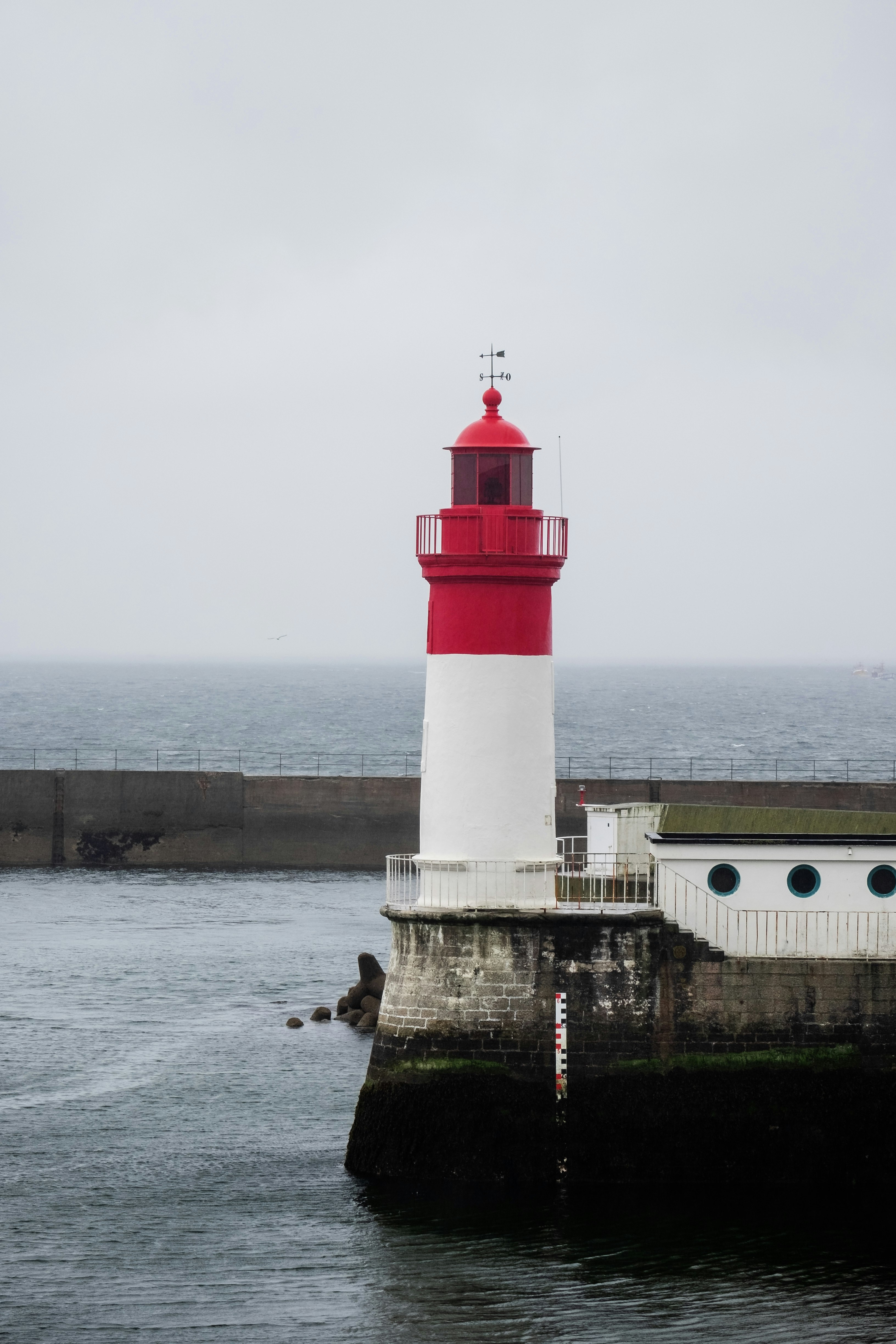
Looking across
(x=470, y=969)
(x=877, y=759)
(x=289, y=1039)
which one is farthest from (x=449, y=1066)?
(x=877, y=759)

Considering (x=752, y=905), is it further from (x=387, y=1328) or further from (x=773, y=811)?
(x=387, y=1328)

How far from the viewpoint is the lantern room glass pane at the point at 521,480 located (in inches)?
837

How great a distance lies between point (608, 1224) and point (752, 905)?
3940mm

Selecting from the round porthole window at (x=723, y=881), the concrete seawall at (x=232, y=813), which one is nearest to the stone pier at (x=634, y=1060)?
the round porthole window at (x=723, y=881)

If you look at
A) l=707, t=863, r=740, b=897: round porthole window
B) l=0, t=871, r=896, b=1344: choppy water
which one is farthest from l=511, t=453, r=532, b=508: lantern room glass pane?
l=0, t=871, r=896, b=1344: choppy water

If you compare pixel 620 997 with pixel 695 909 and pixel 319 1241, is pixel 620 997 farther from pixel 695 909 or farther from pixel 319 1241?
Result: pixel 319 1241

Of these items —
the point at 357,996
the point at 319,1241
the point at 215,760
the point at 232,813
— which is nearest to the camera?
the point at 319,1241

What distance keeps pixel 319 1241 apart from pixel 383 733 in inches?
3941

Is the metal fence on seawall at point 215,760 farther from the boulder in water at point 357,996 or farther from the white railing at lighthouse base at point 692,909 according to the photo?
the white railing at lighthouse base at point 692,909

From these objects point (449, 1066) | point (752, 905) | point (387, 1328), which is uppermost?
point (752, 905)

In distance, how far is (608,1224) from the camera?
63.4ft

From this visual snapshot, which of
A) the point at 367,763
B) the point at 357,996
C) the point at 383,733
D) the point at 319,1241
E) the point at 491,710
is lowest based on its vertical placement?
the point at 319,1241

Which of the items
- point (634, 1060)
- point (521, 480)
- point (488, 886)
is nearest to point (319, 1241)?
point (634, 1060)

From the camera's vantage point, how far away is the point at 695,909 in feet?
68.3
